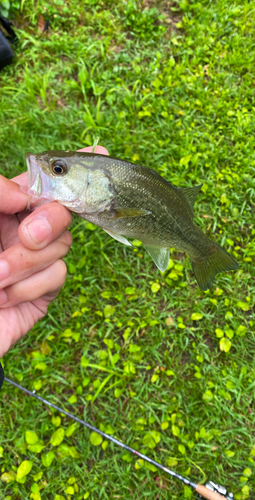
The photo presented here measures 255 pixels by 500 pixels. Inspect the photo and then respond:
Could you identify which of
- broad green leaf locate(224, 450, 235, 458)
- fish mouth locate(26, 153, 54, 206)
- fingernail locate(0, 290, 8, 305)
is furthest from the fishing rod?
fish mouth locate(26, 153, 54, 206)

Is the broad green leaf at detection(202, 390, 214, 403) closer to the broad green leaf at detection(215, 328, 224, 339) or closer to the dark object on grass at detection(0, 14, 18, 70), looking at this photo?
the broad green leaf at detection(215, 328, 224, 339)

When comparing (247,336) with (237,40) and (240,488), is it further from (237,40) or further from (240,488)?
(237,40)

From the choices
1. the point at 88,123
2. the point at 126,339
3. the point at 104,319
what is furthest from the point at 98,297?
the point at 88,123

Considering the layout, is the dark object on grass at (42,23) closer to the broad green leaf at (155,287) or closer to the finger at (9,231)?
the finger at (9,231)

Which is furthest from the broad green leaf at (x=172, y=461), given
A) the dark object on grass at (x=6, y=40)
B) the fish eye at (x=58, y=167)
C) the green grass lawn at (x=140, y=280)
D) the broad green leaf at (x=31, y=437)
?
the dark object on grass at (x=6, y=40)

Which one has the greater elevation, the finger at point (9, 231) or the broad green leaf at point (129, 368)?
the finger at point (9, 231)

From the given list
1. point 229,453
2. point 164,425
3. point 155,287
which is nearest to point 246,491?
point 229,453

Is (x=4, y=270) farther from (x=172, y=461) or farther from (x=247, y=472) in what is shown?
(x=247, y=472)
